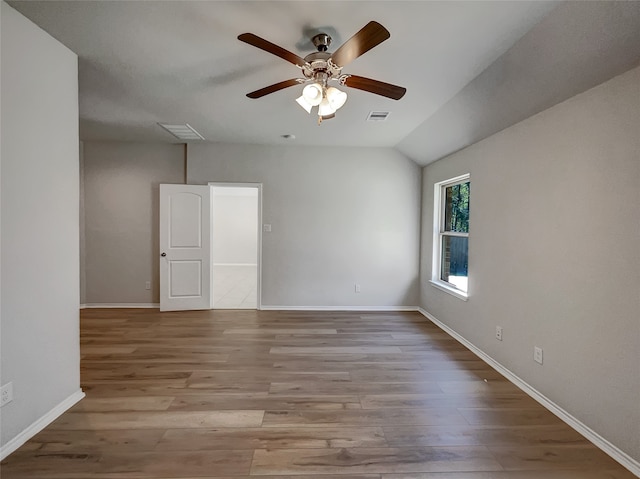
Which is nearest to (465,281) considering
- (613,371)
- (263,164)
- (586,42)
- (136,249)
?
(613,371)

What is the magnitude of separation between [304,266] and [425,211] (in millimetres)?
2057

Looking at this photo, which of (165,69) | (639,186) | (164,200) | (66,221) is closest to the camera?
(639,186)

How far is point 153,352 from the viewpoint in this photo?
10.1ft

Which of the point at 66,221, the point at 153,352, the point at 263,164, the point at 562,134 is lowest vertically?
the point at 153,352

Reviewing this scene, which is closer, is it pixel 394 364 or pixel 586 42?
pixel 586 42

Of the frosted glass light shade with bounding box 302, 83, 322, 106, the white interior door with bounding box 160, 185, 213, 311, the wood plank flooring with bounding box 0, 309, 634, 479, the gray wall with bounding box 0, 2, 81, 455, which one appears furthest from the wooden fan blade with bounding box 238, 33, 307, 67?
the white interior door with bounding box 160, 185, 213, 311

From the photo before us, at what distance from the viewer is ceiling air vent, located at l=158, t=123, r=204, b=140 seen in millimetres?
3715

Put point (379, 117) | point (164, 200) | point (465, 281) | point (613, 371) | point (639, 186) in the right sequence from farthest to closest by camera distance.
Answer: point (164, 200) < point (465, 281) < point (379, 117) < point (613, 371) < point (639, 186)

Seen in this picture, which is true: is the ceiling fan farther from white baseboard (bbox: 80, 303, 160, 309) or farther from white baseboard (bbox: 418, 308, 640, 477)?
white baseboard (bbox: 80, 303, 160, 309)

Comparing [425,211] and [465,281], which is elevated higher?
[425,211]

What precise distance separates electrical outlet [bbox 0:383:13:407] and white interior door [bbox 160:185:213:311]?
2790 mm

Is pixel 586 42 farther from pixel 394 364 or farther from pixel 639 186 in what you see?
pixel 394 364

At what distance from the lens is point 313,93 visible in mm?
1842

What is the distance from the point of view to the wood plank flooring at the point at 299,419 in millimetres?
1643
